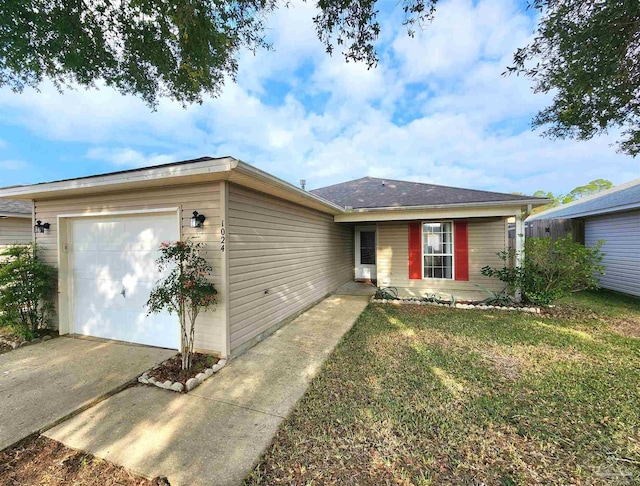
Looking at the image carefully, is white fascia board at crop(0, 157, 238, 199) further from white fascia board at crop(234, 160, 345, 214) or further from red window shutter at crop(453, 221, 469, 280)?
red window shutter at crop(453, 221, 469, 280)

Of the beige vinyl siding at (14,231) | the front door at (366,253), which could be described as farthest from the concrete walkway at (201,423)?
the beige vinyl siding at (14,231)

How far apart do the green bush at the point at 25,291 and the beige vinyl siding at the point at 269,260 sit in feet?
12.7

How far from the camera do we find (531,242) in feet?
22.2

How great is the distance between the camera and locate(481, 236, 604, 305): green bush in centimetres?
625

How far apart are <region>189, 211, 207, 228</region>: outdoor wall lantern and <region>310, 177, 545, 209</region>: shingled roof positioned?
4.94m

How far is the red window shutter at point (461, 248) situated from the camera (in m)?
7.76

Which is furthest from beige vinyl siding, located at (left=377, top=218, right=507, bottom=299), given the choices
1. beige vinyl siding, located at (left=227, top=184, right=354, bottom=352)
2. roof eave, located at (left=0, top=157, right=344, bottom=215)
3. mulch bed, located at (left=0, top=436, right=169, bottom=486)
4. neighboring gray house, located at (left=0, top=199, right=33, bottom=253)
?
neighboring gray house, located at (left=0, top=199, right=33, bottom=253)

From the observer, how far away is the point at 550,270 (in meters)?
6.52

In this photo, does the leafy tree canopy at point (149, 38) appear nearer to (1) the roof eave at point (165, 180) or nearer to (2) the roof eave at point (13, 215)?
(1) the roof eave at point (165, 180)

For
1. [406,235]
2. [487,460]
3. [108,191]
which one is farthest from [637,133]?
[108,191]

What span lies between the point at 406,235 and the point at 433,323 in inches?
133

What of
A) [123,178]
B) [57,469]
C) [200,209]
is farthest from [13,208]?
[57,469]

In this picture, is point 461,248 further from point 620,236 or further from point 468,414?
point 468,414

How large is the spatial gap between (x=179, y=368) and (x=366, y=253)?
8331 mm
